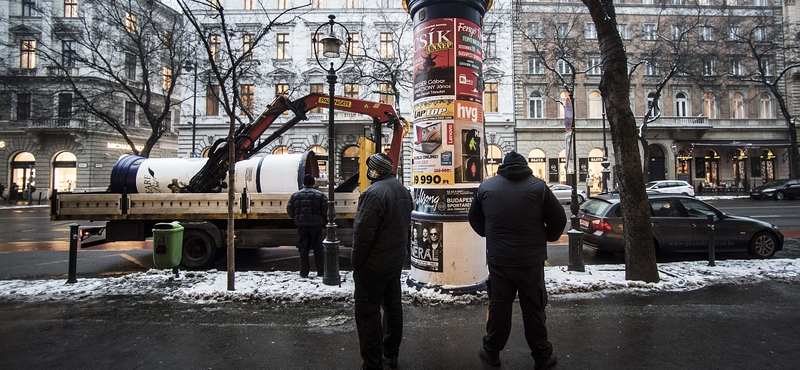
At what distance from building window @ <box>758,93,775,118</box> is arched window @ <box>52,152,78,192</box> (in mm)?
58565

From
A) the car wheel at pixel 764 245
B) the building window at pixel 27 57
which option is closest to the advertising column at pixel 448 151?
the car wheel at pixel 764 245

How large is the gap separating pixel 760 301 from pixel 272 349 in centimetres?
630

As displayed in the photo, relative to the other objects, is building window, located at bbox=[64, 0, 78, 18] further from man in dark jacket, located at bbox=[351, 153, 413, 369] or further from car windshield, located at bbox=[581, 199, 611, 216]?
man in dark jacket, located at bbox=[351, 153, 413, 369]

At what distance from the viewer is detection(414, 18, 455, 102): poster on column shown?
593 centimetres

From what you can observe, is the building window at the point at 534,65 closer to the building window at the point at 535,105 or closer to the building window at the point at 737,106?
the building window at the point at 535,105

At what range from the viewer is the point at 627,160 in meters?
6.30

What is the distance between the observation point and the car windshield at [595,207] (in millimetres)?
8664

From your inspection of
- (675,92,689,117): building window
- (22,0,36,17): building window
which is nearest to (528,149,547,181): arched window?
(675,92,689,117): building window

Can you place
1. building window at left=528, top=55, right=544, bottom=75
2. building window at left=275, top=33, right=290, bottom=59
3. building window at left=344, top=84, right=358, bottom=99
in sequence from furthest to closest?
building window at left=528, top=55, right=544, bottom=75
building window at left=275, top=33, right=290, bottom=59
building window at left=344, top=84, right=358, bottom=99

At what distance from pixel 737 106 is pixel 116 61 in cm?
5212

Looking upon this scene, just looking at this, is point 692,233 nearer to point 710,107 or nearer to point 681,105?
point 681,105

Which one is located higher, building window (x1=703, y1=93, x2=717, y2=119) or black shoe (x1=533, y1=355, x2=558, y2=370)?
building window (x1=703, y1=93, x2=717, y2=119)

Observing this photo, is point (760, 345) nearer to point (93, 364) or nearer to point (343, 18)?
point (93, 364)

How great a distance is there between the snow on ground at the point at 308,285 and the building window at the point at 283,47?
28.1m
